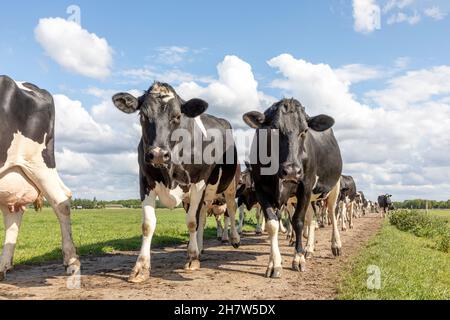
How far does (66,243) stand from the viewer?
23.9 feet

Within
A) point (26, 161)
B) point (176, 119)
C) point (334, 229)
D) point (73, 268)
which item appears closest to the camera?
point (26, 161)

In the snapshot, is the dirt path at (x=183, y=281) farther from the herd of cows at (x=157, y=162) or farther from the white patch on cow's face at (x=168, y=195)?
the white patch on cow's face at (x=168, y=195)

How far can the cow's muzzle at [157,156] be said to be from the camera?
259 inches

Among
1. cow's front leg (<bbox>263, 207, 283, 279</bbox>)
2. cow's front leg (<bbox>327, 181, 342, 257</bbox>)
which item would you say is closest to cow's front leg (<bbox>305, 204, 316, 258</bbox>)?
cow's front leg (<bbox>327, 181, 342, 257</bbox>)

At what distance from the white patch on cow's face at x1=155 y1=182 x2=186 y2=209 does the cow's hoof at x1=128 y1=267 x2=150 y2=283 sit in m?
1.20

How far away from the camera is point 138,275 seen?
6816 mm

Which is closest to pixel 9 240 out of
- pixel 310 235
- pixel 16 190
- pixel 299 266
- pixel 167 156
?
pixel 16 190

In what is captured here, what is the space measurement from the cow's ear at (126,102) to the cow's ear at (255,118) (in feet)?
6.28

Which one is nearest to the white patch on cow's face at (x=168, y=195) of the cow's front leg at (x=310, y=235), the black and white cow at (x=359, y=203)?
the cow's front leg at (x=310, y=235)

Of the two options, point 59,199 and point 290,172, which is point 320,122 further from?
point 59,199

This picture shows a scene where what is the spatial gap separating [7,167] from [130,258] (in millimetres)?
4115

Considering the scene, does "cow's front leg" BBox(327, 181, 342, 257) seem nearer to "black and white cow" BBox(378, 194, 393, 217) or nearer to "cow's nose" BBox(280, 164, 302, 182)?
"cow's nose" BBox(280, 164, 302, 182)

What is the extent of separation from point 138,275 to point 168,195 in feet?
4.63
